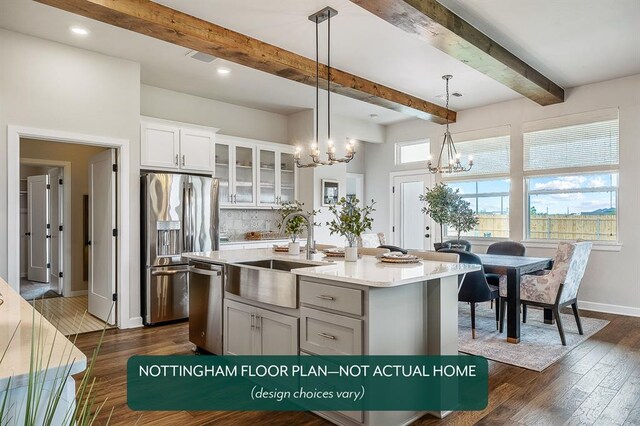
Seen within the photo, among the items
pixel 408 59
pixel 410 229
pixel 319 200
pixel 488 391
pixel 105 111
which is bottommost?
pixel 488 391

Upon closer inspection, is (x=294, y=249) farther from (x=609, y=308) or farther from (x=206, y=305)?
(x=609, y=308)

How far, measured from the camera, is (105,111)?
4.30 meters

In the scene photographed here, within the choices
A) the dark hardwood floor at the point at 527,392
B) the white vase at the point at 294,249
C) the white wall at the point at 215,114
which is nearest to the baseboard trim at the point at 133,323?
the dark hardwood floor at the point at 527,392

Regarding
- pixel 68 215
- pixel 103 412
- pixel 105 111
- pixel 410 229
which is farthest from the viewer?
pixel 410 229

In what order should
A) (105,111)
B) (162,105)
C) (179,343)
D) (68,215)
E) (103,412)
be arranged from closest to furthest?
(103,412) < (179,343) < (105,111) < (162,105) < (68,215)

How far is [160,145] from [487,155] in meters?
4.87

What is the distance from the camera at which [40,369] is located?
828 mm

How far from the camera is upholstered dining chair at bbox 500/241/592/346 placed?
3820 millimetres

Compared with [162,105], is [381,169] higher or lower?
→ lower

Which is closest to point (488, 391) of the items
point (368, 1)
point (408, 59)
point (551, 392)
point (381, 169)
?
point (551, 392)

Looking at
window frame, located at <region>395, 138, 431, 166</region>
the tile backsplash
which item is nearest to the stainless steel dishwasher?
the tile backsplash

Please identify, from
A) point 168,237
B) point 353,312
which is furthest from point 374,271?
point 168,237

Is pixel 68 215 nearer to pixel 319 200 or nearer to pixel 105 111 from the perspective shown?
pixel 105 111

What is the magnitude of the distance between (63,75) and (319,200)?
12.3ft
